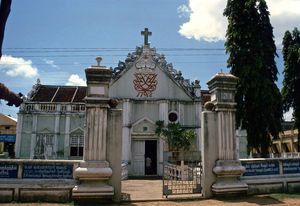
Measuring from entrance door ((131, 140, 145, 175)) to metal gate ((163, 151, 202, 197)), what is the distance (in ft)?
5.58

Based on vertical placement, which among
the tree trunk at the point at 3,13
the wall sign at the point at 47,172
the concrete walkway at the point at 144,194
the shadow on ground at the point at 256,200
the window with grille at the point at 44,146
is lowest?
the concrete walkway at the point at 144,194

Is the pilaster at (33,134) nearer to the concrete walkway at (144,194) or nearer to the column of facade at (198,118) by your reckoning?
the concrete walkway at (144,194)

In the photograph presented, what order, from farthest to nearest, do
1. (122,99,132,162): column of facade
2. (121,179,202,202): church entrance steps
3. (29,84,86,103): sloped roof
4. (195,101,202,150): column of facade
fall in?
(29,84,86,103): sloped roof
(195,101,202,150): column of facade
(122,99,132,162): column of facade
(121,179,202,202): church entrance steps

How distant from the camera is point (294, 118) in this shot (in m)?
16.8

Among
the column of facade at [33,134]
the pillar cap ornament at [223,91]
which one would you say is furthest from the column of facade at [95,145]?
the column of facade at [33,134]

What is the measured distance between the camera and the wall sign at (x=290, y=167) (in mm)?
8867

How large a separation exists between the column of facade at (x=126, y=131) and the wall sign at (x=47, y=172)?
10365mm

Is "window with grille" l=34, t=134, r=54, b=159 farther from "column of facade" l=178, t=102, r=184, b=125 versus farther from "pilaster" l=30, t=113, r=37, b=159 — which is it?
"column of facade" l=178, t=102, r=184, b=125

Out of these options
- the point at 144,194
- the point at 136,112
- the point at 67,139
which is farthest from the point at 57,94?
the point at 144,194

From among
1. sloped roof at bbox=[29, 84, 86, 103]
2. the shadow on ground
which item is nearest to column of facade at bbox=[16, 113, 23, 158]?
sloped roof at bbox=[29, 84, 86, 103]

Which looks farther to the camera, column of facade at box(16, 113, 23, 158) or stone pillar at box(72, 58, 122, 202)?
column of facade at box(16, 113, 23, 158)

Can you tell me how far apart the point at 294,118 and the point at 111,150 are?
13716mm

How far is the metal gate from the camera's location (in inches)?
324

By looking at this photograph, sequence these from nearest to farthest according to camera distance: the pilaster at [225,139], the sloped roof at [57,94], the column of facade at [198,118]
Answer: the pilaster at [225,139] → the column of facade at [198,118] → the sloped roof at [57,94]
